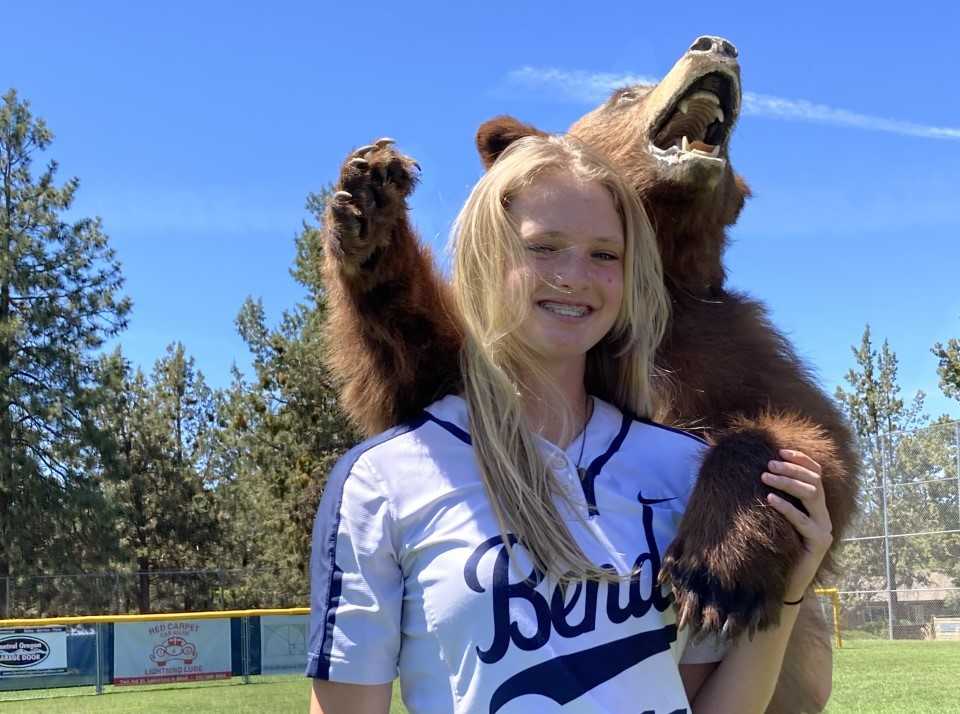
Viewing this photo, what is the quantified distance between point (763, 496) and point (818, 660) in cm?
106

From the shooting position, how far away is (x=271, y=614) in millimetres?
16453

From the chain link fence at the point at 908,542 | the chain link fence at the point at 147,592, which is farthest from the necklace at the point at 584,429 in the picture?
the chain link fence at the point at 147,592

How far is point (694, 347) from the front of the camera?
311 cm

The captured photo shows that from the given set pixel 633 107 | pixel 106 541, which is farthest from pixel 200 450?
pixel 633 107

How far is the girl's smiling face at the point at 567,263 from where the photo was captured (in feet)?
6.79

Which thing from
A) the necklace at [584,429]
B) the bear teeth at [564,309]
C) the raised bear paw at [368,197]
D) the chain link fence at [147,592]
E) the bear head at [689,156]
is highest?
the bear head at [689,156]

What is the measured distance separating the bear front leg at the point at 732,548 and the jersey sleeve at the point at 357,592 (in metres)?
0.55

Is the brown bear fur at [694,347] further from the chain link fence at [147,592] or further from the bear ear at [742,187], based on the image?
the chain link fence at [147,592]

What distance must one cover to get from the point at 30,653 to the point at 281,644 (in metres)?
3.71

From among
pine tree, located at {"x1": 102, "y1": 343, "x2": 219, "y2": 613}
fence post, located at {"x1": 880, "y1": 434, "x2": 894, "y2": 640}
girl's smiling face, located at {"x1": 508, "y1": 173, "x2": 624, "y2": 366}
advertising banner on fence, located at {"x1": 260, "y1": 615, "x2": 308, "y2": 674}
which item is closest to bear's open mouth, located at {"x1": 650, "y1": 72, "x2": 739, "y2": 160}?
girl's smiling face, located at {"x1": 508, "y1": 173, "x2": 624, "y2": 366}

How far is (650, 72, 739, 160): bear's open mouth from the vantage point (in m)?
3.25

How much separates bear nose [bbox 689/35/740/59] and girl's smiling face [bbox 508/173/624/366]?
4.25 feet

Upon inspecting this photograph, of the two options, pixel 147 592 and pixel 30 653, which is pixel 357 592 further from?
pixel 147 592

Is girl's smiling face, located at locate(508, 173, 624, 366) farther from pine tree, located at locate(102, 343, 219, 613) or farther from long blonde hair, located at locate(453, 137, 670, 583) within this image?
pine tree, located at locate(102, 343, 219, 613)
